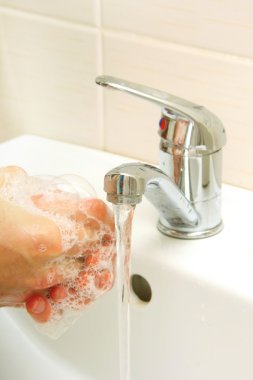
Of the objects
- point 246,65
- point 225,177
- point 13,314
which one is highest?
point 246,65

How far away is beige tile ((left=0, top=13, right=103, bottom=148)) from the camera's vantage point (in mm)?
607

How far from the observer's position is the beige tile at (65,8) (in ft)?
1.91

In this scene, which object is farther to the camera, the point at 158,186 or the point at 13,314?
the point at 13,314

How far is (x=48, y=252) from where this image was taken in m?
0.44

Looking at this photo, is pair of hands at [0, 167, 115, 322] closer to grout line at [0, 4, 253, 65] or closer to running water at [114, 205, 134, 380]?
running water at [114, 205, 134, 380]

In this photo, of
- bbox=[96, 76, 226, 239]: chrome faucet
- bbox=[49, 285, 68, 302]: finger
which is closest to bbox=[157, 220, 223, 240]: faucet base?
bbox=[96, 76, 226, 239]: chrome faucet

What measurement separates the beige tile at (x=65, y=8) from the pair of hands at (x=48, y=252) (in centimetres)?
18

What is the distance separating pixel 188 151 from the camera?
0.47 meters

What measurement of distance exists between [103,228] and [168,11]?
194 mm

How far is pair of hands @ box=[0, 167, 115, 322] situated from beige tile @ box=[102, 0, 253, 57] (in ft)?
0.54

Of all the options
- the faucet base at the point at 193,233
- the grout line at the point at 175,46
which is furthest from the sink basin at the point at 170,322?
the grout line at the point at 175,46

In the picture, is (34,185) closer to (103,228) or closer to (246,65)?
(103,228)

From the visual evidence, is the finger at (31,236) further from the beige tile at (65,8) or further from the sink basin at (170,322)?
the beige tile at (65,8)

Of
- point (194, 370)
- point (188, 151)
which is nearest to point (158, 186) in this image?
point (188, 151)
